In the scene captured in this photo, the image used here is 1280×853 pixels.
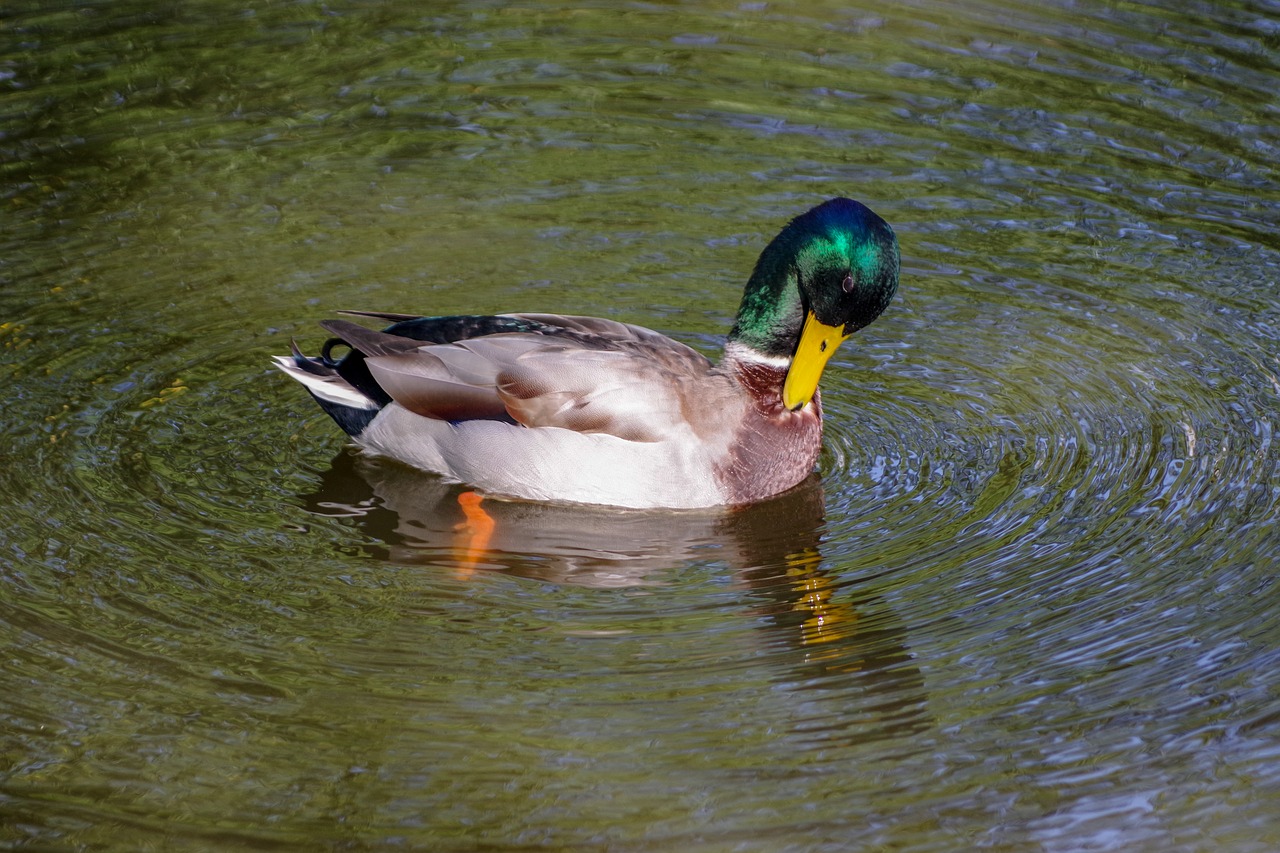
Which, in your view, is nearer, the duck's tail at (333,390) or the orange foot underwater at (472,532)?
the orange foot underwater at (472,532)

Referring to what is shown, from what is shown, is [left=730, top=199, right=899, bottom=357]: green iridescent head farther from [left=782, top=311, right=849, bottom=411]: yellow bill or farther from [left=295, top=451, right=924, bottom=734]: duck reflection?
[left=295, top=451, right=924, bottom=734]: duck reflection

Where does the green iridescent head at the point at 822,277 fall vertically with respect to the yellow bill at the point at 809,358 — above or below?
above

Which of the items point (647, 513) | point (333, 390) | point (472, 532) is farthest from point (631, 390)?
point (333, 390)

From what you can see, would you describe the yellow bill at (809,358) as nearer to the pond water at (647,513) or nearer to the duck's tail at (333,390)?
the pond water at (647,513)

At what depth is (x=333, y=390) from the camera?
6.85m

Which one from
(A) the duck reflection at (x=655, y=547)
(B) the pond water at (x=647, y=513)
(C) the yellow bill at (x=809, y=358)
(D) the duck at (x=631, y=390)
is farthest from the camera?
(C) the yellow bill at (x=809, y=358)

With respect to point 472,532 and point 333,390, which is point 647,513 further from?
point 333,390

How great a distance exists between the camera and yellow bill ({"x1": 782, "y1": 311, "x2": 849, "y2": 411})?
6488 mm

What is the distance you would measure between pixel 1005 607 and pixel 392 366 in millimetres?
2651

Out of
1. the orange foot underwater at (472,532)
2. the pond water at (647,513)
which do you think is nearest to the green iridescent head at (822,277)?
the pond water at (647,513)

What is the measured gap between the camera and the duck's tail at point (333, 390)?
683 cm

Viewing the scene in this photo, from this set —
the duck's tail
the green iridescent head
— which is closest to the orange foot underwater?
the duck's tail

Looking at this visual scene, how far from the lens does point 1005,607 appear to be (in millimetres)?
5562

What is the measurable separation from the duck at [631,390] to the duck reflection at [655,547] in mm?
88
